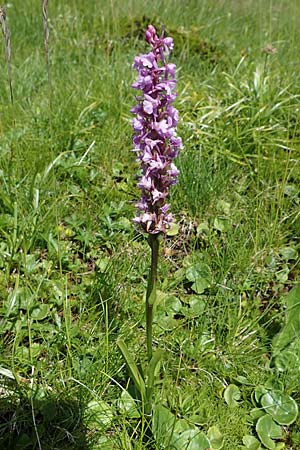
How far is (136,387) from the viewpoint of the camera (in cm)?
167

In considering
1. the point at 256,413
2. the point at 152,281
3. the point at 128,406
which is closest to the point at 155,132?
the point at 152,281

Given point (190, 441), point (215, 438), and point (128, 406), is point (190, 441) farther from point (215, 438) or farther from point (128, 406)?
point (128, 406)

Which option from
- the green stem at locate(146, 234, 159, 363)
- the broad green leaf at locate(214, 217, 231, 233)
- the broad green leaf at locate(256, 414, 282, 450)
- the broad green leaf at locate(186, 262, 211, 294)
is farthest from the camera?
the broad green leaf at locate(214, 217, 231, 233)

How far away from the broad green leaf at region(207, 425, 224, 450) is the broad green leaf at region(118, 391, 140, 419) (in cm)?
25

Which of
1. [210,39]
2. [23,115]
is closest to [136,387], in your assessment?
[23,115]

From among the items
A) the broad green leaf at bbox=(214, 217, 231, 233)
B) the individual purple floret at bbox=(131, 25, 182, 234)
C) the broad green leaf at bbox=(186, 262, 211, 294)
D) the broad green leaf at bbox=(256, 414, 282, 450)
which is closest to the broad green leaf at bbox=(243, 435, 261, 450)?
the broad green leaf at bbox=(256, 414, 282, 450)

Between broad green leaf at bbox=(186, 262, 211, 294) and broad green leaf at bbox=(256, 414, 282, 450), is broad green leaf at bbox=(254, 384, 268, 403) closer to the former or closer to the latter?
broad green leaf at bbox=(256, 414, 282, 450)

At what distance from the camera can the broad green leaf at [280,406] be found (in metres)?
1.76

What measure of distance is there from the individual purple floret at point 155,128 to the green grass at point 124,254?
48cm

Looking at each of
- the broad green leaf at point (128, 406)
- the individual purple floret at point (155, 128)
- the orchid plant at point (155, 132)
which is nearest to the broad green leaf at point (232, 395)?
the broad green leaf at point (128, 406)

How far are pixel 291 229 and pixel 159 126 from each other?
4.74 feet

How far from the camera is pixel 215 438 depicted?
165cm

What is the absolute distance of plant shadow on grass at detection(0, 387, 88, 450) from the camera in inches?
64.3

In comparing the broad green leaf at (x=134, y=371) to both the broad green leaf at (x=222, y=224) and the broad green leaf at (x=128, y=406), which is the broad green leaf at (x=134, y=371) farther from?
the broad green leaf at (x=222, y=224)
